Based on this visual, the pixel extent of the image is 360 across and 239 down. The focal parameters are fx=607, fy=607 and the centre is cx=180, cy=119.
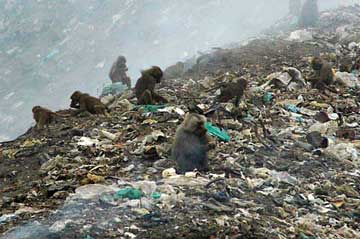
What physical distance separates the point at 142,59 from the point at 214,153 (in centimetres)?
1703

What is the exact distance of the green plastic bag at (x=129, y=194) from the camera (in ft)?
14.9

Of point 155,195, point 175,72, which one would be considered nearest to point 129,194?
point 155,195

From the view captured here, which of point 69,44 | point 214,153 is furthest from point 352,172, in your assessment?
point 69,44

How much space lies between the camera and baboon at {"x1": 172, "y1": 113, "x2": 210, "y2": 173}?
16.4 feet

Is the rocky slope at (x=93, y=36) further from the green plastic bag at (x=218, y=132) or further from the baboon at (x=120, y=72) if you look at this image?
the green plastic bag at (x=218, y=132)

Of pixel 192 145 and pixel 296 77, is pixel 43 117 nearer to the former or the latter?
pixel 192 145

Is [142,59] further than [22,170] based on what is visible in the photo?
Yes

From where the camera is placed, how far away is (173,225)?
13.3 ft

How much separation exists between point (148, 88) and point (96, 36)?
15782 millimetres

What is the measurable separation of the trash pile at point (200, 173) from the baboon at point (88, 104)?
5.8 inches

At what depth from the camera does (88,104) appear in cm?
783

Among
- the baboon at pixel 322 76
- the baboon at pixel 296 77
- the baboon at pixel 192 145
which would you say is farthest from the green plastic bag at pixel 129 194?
the baboon at pixel 296 77

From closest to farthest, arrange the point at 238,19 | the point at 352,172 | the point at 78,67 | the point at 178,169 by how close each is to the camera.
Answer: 1. the point at 178,169
2. the point at 352,172
3. the point at 78,67
4. the point at 238,19

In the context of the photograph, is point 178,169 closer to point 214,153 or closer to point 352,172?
point 214,153
